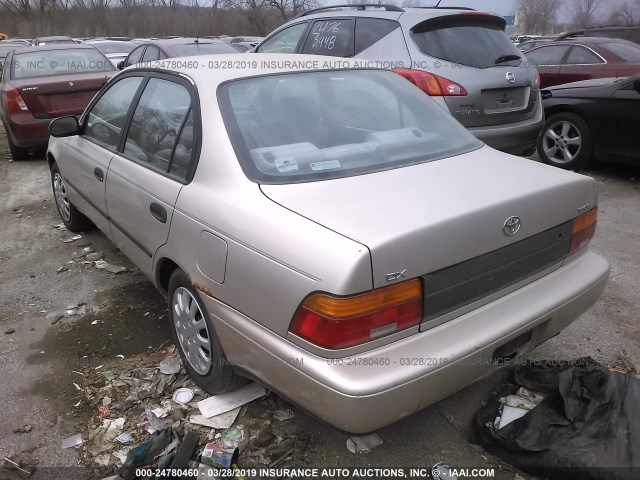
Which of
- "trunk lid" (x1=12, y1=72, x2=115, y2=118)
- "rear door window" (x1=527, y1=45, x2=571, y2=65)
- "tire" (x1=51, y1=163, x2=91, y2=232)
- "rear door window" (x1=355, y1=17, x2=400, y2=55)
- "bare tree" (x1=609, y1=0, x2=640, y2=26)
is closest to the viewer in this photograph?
"tire" (x1=51, y1=163, x2=91, y2=232)

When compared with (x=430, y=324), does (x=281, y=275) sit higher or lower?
higher

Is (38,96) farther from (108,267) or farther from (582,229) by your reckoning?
(582,229)

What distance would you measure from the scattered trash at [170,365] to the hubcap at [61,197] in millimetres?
2441

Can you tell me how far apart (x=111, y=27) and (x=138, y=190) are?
54206 mm

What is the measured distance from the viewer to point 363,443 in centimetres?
248

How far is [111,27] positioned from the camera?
50.1 meters

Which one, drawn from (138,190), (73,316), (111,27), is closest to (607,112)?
(138,190)

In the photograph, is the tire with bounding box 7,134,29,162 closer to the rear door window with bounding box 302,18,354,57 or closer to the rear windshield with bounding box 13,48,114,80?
the rear windshield with bounding box 13,48,114,80

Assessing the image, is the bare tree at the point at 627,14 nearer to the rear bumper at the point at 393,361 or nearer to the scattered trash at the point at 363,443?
the rear bumper at the point at 393,361

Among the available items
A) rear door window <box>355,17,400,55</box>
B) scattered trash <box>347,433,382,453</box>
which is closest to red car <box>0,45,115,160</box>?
rear door window <box>355,17,400,55</box>

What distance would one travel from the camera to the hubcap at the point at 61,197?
4.87 metres

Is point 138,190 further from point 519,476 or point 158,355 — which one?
point 519,476

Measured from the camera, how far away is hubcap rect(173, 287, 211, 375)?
2.63 metres

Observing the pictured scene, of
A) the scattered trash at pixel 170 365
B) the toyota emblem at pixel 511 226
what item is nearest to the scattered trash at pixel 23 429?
the scattered trash at pixel 170 365
